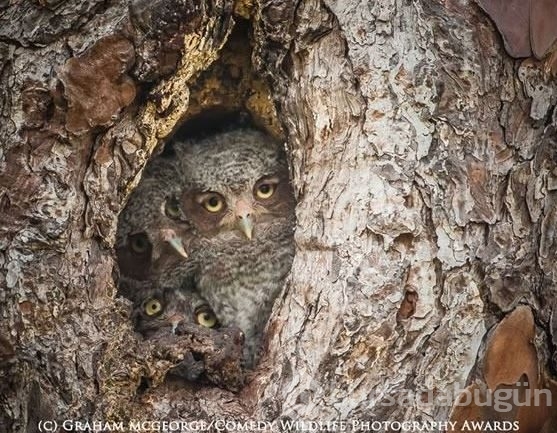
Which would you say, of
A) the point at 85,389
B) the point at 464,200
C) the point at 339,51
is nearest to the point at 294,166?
the point at 339,51

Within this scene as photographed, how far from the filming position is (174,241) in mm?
3299

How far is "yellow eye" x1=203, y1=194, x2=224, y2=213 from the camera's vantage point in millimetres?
3410

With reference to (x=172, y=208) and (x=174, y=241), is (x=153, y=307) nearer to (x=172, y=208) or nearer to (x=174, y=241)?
(x=174, y=241)

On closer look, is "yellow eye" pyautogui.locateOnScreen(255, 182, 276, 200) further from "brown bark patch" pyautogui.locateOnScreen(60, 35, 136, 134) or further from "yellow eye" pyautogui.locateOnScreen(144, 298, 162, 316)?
"brown bark patch" pyautogui.locateOnScreen(60, 35, 136, 134)

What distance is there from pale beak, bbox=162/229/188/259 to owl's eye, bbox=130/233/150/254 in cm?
10

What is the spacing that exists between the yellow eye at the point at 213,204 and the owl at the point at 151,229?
0.11 m

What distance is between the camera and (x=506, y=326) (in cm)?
235

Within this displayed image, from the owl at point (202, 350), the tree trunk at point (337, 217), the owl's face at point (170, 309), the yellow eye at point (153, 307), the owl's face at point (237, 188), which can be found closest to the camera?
the tree trunk at point (337, 217)

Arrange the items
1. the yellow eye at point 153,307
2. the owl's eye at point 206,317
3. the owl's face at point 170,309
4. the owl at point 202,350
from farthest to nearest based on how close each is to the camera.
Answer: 1. the owl's eye at point 206,317
2. the yellow eye at point 153,307
3. the owl's face at point 170,309
4. the owl at point 202,350

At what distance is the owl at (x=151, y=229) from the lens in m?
3.31

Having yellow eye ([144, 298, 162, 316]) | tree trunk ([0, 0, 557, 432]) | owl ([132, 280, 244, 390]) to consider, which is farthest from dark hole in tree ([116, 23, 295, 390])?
tree trunk ([0, 0, 557, 432])

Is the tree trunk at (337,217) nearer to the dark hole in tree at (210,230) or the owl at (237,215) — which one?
the dark hole in tree at (210,230)

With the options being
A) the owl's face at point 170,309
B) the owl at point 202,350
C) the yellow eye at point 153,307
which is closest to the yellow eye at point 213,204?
the owl's face at point 170,309

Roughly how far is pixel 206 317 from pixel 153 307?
24 centimetres
